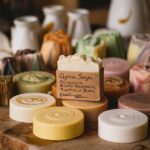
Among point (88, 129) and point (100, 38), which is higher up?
point (100, 38)

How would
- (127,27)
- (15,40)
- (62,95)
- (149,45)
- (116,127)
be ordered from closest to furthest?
(116,127), (62,95), (149,45), (15,40), (127,27)

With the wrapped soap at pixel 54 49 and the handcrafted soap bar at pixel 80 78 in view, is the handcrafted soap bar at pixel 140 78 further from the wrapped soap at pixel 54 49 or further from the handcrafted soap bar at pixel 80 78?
the wrapped soap at pixel 54 49

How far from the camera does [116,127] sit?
91 cm

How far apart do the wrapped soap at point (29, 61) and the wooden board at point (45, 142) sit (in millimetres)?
241

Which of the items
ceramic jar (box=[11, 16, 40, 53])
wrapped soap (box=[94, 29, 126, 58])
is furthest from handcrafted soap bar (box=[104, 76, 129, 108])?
ceramic jar (box=[11, 16, 40, 53])

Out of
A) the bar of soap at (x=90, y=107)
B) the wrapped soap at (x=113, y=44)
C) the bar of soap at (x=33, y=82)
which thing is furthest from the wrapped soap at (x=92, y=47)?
the bar of soap at (x=90, y=107)

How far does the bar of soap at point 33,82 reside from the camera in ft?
3.65

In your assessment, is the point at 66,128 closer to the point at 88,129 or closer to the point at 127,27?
the point at 88,129

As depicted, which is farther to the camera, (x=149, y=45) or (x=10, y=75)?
(x=149, y=45)

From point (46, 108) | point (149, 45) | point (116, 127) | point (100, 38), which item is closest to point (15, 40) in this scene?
point (100, 38)

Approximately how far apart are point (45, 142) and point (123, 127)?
15 centimetres

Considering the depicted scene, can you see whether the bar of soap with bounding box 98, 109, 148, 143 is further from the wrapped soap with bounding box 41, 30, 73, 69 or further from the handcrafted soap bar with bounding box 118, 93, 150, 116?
the wrapped soap with bounding box 41, 30, 73, 69

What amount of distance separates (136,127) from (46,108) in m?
0.19

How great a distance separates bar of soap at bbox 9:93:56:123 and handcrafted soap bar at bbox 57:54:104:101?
0.04 metres
